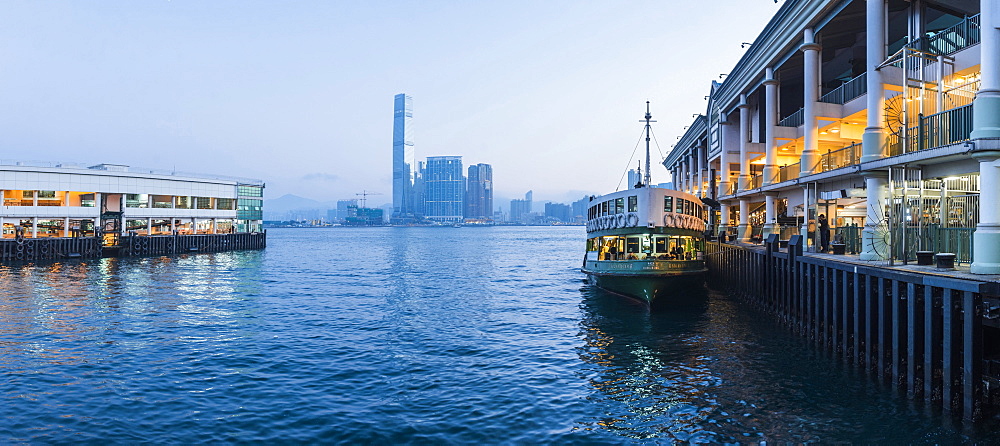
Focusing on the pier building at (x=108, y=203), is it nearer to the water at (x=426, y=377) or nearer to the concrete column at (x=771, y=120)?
the water at (x=426, y=377)

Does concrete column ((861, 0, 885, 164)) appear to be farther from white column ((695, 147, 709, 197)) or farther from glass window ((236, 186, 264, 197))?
glass window ((236, 186, 264, 197))

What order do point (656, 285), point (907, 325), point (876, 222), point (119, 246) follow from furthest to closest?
point (119, 246) < point (656, 285) < point (876, 222) < point (907, 325)

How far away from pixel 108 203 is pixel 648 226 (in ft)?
258

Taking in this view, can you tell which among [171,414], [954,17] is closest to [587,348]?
[171,414]

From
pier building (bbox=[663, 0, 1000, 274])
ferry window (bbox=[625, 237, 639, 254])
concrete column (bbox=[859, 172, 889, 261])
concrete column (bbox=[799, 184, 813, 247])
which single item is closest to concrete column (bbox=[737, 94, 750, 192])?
pier building (bbox=[663, 0, 1000, 274])

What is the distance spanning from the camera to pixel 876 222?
837 inches

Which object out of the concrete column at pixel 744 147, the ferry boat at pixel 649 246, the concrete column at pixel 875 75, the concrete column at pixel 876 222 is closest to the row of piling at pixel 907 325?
the concrete column at pixel 876 222

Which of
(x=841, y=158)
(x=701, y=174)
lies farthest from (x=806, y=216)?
(x=701, y=174)

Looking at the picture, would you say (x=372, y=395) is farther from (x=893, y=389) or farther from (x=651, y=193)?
(x=651, y=193)

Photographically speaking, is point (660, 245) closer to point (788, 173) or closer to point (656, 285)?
point (656, 285)

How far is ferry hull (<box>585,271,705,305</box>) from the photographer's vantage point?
28484 millimetres

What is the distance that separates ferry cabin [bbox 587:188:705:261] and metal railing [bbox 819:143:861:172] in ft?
22.1

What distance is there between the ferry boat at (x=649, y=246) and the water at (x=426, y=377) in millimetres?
1215

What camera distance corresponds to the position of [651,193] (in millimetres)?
29672
